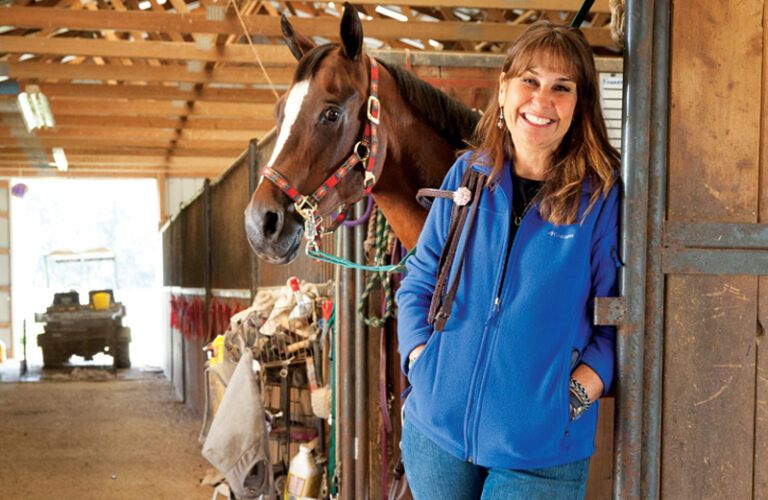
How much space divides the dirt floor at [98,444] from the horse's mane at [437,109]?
140 inches

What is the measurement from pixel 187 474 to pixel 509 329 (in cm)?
482

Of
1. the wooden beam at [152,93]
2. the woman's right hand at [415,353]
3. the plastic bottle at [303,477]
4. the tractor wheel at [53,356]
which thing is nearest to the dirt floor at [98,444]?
the plastic bottle at [303,477]

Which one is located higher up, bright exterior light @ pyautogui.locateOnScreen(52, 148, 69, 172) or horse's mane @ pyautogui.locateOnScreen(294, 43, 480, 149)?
bright exterior light @ pyautogui.locateOnScreen(52, 148, 69, 172)

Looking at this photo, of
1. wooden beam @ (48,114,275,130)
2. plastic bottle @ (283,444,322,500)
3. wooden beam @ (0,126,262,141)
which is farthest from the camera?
wooden beam @ (0,126,262,141)

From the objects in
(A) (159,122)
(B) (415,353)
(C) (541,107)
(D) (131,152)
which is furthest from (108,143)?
(C) (541,107)

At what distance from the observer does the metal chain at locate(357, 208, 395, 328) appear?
2.92m

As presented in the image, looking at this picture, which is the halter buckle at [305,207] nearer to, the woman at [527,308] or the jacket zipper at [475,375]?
the woman at [527,308]

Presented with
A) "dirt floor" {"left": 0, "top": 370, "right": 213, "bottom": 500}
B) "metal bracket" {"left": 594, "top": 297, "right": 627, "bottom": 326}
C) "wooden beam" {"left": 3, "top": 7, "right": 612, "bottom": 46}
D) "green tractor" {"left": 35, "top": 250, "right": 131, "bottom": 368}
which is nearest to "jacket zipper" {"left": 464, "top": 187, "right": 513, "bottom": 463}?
"metal bracket" {"left": 594, "top": 297, "right": 627, "bottom": 326}

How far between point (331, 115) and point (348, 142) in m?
0.09

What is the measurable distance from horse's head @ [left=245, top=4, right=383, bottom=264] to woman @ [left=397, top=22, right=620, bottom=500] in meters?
0.71

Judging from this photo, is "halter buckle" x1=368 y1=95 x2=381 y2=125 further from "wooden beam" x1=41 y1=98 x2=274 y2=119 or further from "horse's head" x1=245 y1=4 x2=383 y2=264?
"wooden beam" x1=41 y1=98 x2=274 y2=119

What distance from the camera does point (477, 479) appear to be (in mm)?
1552

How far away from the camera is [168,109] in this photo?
32.0ft

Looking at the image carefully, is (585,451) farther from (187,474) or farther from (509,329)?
(187,474)
